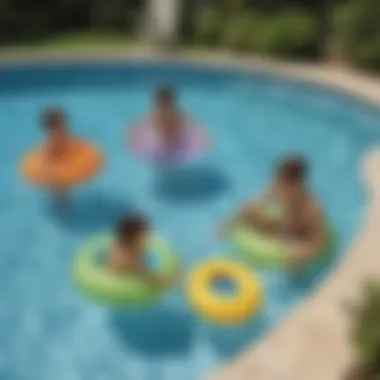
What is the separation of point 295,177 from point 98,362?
7.55 ft

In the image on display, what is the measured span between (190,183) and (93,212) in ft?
4.13

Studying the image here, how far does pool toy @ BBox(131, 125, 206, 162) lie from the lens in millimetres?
9289

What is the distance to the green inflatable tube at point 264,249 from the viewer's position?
7242mm

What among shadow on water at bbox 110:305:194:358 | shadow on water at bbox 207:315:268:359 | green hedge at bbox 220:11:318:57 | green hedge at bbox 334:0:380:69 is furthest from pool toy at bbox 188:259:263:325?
green hedge at bbox 220:11:318:57

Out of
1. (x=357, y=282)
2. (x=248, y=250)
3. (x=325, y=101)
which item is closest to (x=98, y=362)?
(x=248, y=250)

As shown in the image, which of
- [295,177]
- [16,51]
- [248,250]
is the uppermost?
[295,177]

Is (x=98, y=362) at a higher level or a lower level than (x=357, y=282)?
lower

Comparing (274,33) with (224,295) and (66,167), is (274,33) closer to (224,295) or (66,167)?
(66,167)

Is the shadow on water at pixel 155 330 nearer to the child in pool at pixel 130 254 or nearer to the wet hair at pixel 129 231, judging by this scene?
the child in pool at pixel 130 254

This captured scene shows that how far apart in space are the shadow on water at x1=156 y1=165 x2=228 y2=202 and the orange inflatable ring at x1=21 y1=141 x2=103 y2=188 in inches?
39.5

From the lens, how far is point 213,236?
28.1 ft

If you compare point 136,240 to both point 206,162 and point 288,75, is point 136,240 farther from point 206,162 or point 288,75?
point 288,75

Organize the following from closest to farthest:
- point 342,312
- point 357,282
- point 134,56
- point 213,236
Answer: point 342,312, point 357,282, point 213,236, point 134,56

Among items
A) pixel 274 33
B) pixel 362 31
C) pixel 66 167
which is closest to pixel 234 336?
pixel 66 167
